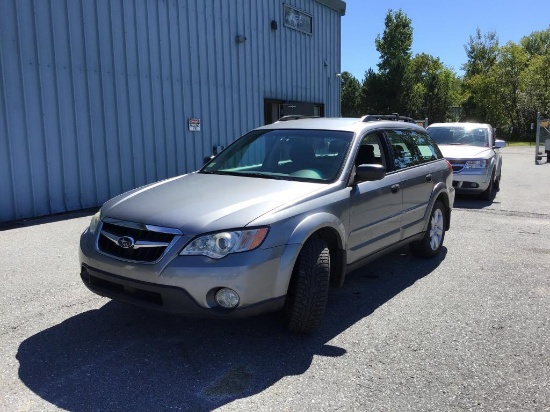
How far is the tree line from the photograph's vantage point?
A: 147 feet

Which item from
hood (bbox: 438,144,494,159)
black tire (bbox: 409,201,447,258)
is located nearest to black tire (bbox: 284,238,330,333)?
black tire (bbox: 409,201,447,258)

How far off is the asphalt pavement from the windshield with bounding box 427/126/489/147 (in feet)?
21.8

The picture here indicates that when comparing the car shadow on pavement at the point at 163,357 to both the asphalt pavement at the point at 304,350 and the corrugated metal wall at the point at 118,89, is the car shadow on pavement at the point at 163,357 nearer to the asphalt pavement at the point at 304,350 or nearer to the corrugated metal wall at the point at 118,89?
the asphalt pavement at the point at 304,350

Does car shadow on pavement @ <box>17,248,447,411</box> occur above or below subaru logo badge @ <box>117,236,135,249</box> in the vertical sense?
below

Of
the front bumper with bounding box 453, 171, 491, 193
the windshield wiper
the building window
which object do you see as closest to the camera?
the windshield wiper

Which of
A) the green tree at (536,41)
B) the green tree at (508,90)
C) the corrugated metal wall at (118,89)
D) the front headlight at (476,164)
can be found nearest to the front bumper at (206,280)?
the corrugated metal wall at (118,89)

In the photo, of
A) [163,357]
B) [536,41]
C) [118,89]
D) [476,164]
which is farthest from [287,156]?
[536,41]

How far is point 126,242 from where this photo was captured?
3400 millimetres

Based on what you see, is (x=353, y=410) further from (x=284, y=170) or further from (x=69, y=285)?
(x=69, y=285)

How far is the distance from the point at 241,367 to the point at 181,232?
38.9 inches

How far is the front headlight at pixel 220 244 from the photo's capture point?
126 inches

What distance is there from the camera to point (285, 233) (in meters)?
3.40

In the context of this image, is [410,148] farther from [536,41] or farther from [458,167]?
[536,41]

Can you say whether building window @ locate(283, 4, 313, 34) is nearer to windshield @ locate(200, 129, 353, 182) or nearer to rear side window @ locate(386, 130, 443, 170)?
rear side window @ locate(386, 130, 443, 170)
